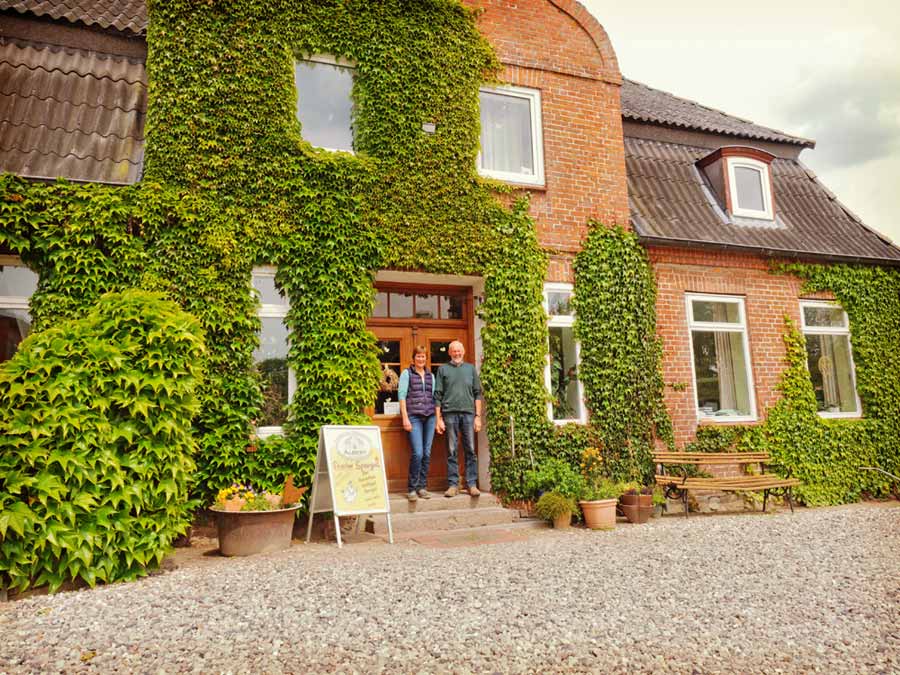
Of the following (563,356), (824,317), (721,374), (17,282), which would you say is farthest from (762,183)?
(17,282)

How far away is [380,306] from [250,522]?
3.47 m

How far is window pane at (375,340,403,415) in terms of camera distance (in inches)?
327

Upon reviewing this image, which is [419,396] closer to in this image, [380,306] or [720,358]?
[380,306]

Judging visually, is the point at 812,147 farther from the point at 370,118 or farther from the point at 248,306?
the point at 248,306

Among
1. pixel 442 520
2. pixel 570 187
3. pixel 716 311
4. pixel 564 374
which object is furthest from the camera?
pixel 716 311

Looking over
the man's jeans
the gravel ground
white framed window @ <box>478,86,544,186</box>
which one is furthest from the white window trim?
the gravel ground

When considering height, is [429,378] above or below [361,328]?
below

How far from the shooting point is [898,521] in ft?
26.2

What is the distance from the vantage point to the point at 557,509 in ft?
25.1

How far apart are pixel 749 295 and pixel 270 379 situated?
7525mm

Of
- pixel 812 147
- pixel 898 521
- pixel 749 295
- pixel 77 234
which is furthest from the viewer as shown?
pixel 812 147

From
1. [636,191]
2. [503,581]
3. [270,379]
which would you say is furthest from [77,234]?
[636,191]

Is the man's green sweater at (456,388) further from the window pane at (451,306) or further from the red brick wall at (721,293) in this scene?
the red brick wall at (721,293)

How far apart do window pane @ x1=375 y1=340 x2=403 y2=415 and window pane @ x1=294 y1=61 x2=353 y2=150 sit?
8.82 feet
